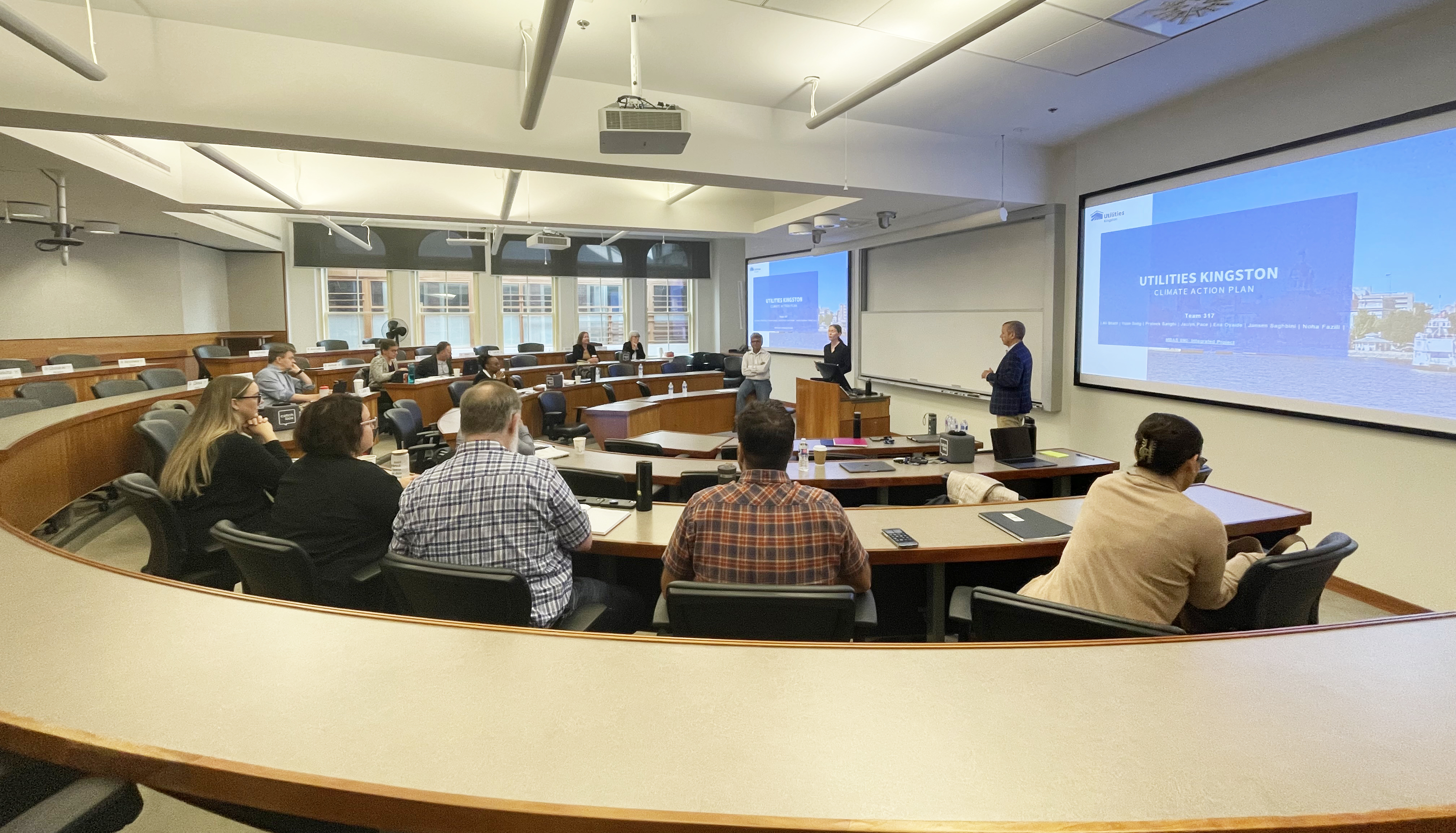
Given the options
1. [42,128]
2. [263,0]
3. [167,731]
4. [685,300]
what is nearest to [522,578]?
[167,731]

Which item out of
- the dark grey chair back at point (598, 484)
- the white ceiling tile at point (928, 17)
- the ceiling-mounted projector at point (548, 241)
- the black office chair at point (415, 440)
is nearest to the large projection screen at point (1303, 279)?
the white ceiling tile at point (928, 17)

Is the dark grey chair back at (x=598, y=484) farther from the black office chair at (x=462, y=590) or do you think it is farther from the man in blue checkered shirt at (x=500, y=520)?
the black office chair at (x=462, y=590)

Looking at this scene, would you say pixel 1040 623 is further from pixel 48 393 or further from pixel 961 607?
pixel 48 393

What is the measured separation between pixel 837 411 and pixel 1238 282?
3.70 meters

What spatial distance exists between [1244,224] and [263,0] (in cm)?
613

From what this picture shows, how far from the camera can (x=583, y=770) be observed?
0.98 m

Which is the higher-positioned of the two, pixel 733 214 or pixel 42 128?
pixel 733 214

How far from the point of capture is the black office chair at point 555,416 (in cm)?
673

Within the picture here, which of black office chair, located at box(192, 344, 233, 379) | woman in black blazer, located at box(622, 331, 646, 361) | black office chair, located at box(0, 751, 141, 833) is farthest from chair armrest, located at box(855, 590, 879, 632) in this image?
black office chair, located at box(192, 344, 233, 379)

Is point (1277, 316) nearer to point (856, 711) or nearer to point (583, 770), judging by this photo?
point (856, 711)

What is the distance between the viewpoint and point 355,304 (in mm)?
12125

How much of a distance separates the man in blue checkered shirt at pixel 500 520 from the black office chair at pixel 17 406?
4415 mm

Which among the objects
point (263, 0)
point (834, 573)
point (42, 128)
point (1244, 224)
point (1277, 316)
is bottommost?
point (834, 573)

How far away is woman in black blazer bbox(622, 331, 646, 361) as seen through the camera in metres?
11.2
